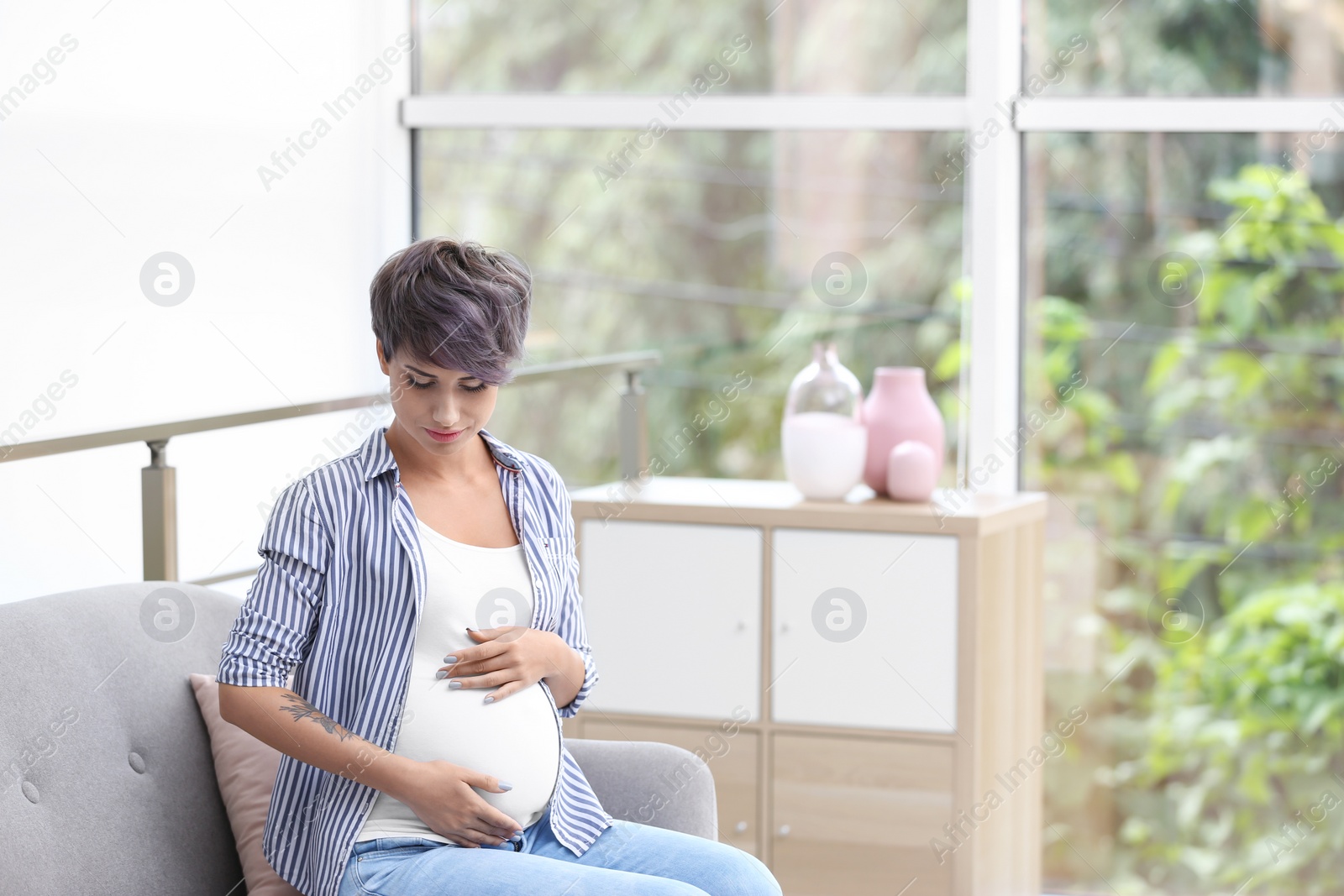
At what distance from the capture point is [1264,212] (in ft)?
9.95

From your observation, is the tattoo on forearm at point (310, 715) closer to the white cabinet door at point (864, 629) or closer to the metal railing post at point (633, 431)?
the white cabinet door at point (864, 629)

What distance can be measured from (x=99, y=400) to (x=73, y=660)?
93 centimetres

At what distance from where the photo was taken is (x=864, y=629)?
260cm

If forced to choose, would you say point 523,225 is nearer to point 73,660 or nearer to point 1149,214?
point 1149,214

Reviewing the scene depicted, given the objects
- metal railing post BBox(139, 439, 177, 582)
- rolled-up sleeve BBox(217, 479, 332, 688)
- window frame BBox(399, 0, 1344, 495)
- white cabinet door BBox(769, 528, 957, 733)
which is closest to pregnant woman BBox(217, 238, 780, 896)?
rolled-up sleeve BBox(217, 479, 332, 688)

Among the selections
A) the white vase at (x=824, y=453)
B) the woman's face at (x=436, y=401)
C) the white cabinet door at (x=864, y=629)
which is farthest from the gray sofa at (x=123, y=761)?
the white vase at (x=824, y=453)

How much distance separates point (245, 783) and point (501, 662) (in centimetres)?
38

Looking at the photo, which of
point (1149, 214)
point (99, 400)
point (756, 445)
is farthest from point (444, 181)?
point (1149, 214)

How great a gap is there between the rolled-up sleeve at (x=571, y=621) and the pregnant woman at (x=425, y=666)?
A: 0.19 ft

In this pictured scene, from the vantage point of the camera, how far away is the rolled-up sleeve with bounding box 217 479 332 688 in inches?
52.1

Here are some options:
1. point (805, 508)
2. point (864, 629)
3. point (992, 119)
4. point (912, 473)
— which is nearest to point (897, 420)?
point (912, 473)

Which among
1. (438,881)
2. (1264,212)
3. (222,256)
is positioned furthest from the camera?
(1264,212)

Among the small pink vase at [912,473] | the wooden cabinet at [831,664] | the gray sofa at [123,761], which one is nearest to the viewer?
the gray sofa at [123,761]

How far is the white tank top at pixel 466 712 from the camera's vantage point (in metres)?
1.36
